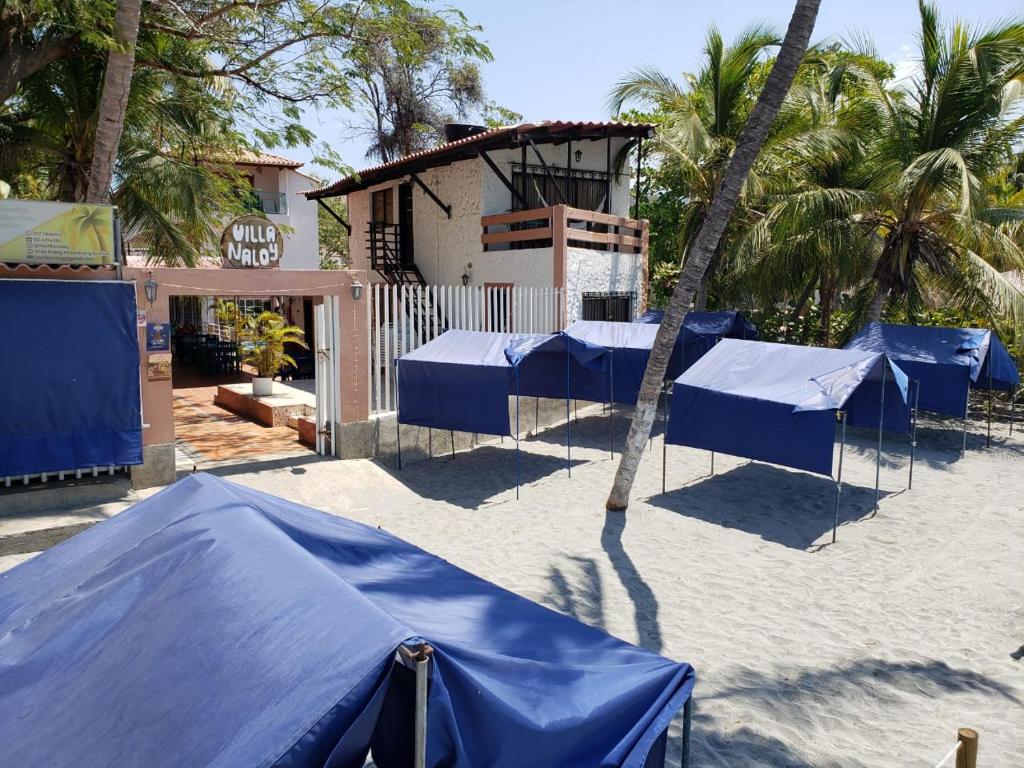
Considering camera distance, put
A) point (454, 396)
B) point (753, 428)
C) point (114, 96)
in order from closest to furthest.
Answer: point (753, 428)
point (114, 96)
point (454, 396)

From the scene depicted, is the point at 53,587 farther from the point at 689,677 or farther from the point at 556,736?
the point at 689,677

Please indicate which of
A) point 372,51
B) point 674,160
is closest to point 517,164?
point 674,160

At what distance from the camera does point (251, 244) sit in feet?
34.8

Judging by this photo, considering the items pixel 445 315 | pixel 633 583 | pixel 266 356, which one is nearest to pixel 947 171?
pixel 445 315

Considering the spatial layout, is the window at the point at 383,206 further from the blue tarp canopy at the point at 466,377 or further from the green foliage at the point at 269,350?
the blue tarp canopy at the point at 466,377

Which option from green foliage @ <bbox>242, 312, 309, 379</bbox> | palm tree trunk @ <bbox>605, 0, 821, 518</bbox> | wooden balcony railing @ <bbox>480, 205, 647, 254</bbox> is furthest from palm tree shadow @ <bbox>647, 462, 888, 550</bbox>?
green foliage @ <bbox>242, 312, 309, 379</bbox>

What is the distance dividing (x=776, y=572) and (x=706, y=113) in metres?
12.8

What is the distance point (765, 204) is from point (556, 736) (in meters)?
18.2

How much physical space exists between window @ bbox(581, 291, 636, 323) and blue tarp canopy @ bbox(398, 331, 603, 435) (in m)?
5.41

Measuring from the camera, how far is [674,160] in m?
18.0

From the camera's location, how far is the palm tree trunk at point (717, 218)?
330 inches

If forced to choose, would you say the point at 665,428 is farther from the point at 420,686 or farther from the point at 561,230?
the point at 420,686

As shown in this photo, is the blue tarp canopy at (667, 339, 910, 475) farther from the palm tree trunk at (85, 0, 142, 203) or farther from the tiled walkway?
the palm tree trunk at (85, 0, 142, 203)

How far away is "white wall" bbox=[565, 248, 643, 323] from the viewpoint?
16.9 metres
